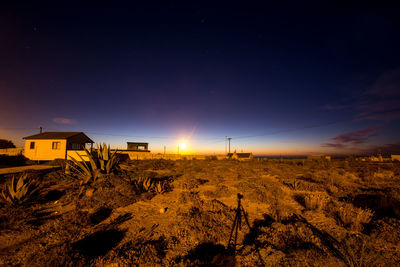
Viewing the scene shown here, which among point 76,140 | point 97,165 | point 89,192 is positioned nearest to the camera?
point 89,192

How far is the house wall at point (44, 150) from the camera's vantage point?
23459 millimetres

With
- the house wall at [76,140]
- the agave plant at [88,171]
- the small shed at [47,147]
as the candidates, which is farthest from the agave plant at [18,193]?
the house wall at [76,140]

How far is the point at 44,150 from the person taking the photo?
77.6 feet

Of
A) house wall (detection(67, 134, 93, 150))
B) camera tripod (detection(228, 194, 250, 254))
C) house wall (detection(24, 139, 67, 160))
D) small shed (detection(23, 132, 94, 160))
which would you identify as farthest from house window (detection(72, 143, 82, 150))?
camera tripod (detection(228, 194, 250, 254))

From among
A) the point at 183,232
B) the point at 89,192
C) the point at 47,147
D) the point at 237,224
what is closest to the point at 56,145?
the point at 47,147

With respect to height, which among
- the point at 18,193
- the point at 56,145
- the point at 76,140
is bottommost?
the point at 18,193

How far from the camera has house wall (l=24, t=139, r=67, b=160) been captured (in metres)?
23.5

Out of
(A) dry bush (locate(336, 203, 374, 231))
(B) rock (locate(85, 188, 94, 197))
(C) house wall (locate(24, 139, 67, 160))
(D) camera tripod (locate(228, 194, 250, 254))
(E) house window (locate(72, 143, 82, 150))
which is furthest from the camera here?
(E) house window (locate(72, 143, 82, 150))

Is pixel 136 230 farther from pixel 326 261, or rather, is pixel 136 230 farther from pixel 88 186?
pixel 326 261

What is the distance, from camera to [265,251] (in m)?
3.24

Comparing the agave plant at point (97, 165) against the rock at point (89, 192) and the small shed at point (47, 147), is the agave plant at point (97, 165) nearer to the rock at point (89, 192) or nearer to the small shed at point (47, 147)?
the rock at point (89, 192)

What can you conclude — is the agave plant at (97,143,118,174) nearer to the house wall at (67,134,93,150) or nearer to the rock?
the rock

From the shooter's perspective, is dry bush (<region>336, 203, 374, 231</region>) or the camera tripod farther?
dry bush (<region>336, 203, 374, 231</region>)

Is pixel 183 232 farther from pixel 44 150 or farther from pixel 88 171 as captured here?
pixel 44 150
